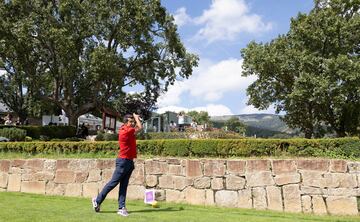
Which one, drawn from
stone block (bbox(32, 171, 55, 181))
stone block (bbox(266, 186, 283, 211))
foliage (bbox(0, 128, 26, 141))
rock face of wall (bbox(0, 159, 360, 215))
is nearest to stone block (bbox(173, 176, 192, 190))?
rock face of wall (bbox(0, 159, 360, 215))

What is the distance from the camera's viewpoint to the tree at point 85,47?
87.4ft

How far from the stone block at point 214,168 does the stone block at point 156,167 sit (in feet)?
3.58

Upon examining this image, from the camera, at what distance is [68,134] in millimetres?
28844

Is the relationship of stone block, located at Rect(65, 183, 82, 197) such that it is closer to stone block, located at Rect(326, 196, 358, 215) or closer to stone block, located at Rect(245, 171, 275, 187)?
stone block, located at Rect(245, 171, 275, 187)

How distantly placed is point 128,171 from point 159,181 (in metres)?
3.55

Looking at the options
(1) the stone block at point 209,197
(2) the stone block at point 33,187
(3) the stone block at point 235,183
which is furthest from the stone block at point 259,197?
(2) the stone block at point 33,187

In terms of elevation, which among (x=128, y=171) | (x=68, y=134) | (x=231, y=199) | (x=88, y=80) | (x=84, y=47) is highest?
(x=84, y=47)

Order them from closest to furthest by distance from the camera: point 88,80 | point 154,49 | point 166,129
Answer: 1. point 88,80
2. point 154,49
3. point 166,129

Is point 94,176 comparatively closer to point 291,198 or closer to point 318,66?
point 291,198

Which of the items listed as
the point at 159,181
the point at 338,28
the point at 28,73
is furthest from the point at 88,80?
the point at 159,181

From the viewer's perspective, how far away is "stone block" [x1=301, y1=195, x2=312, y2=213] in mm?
10391

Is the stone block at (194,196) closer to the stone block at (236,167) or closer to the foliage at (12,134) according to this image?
the stone block at (236,167)

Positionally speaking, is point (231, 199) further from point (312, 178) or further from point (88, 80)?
point (88, 80)

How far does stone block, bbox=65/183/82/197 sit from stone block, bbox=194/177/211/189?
10.1ft
